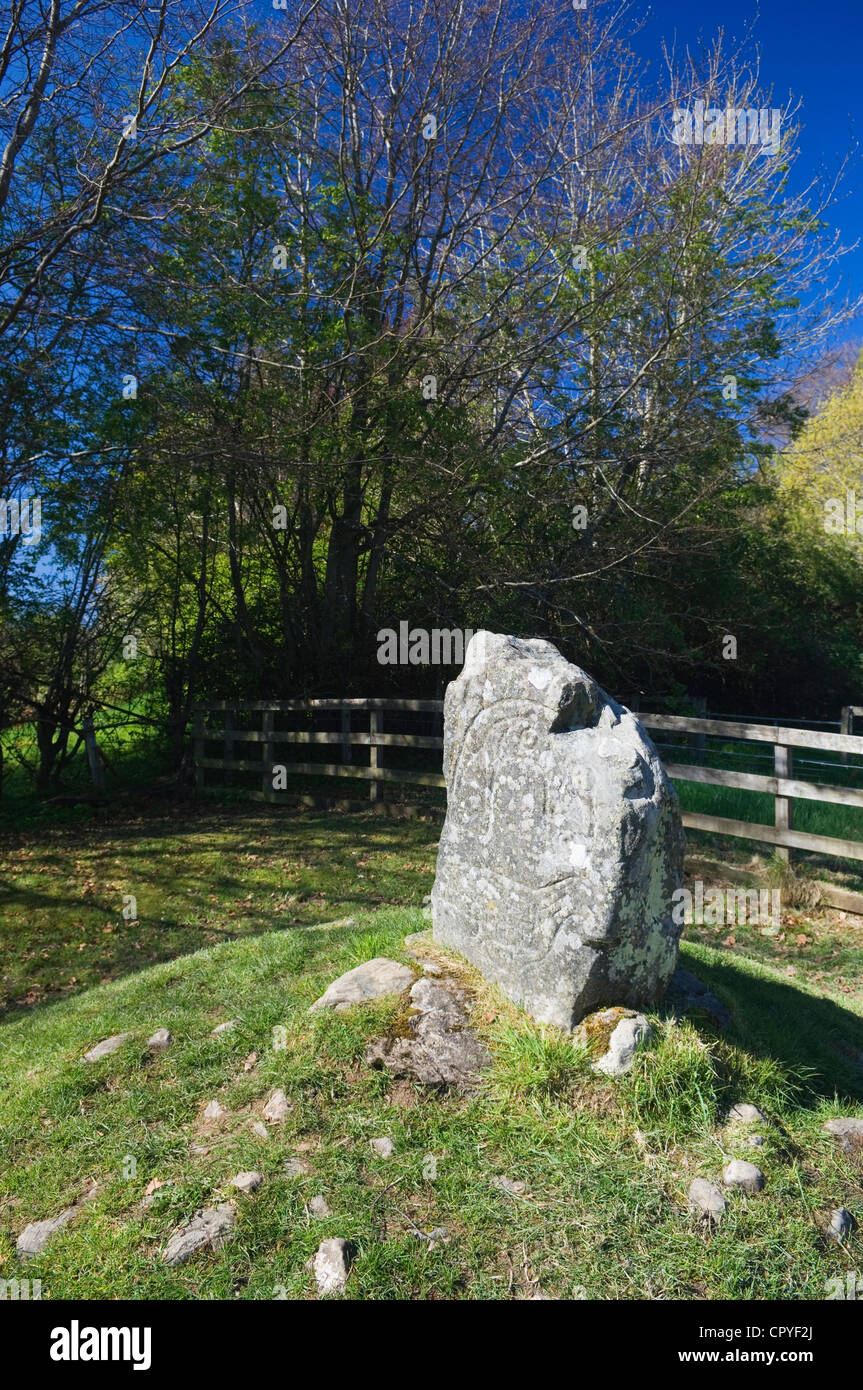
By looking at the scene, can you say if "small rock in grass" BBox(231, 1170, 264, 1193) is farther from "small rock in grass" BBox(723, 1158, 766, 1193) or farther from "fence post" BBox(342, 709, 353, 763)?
"fence post" BBox(342, 709, 353, 763)

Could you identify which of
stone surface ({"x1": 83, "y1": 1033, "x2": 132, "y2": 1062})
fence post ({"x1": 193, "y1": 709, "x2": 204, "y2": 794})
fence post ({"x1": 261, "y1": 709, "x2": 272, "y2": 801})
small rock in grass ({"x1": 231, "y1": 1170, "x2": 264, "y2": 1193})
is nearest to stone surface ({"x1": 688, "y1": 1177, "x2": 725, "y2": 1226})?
small rock in grass ({"x1": 231, "y1": 1170, "x2": 264, "y2": 1193})

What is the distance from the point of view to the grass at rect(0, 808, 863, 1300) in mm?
3098

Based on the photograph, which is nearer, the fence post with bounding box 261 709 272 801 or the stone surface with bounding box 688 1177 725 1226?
the stone surface with bounding box 688 1177 725 1226

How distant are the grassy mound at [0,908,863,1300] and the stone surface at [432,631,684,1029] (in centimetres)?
25

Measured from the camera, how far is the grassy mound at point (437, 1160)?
3.09 meters

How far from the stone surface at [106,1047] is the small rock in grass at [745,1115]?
3.10 meters

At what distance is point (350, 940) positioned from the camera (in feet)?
19.1

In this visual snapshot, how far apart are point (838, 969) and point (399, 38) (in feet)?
45.4

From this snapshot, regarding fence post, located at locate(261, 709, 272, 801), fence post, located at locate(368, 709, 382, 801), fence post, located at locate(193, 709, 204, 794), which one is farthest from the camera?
fence post, located at locate(193, 709, 204, 794)

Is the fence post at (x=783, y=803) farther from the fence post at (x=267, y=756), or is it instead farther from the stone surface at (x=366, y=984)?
the fence post at (x=267, y=756)

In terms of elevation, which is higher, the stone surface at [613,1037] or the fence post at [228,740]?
the fence post at [228,740]

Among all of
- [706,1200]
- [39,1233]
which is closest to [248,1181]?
[39,1233]

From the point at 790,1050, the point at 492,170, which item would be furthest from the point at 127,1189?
the point at 492,170

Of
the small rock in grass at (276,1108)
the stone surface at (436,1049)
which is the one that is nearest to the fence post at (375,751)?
the stone surface at (436,1049)
